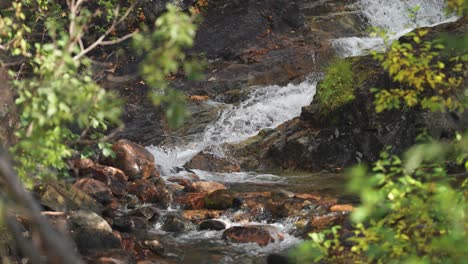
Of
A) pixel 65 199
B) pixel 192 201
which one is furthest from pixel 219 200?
pixel 65 199

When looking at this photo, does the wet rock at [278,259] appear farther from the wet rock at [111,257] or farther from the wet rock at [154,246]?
the wet rock at [111,257]

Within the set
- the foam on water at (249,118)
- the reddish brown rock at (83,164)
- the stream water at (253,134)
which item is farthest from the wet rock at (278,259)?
the foam on water at (249,118)

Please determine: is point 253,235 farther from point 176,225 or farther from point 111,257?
point 111,257

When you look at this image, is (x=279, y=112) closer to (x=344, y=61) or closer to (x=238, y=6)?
(x=344, y=61)

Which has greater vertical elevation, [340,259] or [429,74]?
[429,74]

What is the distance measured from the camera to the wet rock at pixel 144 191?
35.5 ft

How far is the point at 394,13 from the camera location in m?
24.1

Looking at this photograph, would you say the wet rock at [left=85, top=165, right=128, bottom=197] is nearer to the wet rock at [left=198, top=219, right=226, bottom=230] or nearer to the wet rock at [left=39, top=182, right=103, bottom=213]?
the wet rock at [left=39, top=182, right=103, bottom=213]

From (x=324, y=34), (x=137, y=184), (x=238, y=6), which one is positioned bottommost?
(x=137, y=184)

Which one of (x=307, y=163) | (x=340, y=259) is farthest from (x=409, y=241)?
(x=307, y=163)

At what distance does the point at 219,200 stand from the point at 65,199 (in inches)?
110

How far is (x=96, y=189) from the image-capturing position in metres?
10.1

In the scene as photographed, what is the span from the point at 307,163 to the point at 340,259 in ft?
29.6

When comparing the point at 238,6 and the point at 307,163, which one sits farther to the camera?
the point at 238,6
